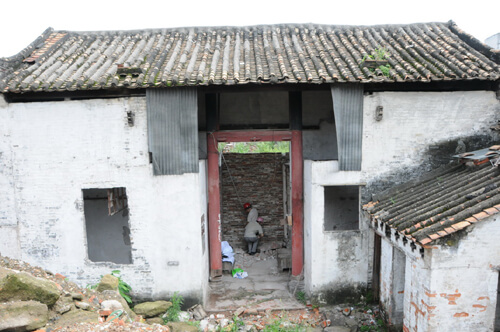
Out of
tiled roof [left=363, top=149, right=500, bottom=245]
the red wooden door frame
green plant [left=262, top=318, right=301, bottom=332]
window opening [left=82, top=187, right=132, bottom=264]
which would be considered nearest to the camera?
tiled roof [left=363, top=149, right=500, bottom=245]

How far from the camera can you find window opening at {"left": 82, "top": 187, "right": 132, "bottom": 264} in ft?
35.0

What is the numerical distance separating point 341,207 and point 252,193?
3.56 m

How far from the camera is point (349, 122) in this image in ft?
25.7

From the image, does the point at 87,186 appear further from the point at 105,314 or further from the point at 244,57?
the point at 244,57

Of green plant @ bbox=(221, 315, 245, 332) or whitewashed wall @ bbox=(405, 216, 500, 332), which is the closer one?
whitewashed wall @ bbox=(405, 216, 500, 332)

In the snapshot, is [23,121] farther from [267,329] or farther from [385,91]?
[385,91]

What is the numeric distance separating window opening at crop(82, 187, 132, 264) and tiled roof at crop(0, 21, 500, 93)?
161 inches

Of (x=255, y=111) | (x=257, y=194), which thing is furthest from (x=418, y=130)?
(x=257, y=194)

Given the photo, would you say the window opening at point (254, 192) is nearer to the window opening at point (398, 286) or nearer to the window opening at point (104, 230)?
the window opening at point (104, 230)

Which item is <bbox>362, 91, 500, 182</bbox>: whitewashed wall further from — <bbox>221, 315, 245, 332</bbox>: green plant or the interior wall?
<bbox>221, 315, 245, 332</bbox>: green plant

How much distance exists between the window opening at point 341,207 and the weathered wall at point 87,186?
15.7ft

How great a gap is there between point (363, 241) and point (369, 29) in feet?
20.4

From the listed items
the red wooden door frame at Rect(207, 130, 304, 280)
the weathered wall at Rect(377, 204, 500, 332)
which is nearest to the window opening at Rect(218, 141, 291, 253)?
the red wooden door frame at Rect(207, 130, 304, 280)

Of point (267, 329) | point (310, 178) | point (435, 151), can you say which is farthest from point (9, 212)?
point (435, 151)
